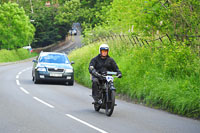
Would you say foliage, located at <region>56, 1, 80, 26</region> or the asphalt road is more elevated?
foliage, located at <region>56, 1, 80, 26</region>

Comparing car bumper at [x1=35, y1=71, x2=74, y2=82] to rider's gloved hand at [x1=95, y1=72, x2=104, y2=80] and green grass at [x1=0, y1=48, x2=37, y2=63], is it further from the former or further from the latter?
green grass at [x1=0, y1=48, x2=37, y2=63]

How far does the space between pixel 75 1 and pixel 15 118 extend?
4845 centimetres

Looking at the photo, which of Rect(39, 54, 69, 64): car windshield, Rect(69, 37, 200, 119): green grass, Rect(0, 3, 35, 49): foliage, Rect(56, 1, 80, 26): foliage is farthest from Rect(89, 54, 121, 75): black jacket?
Rect(0, 3, 35, 49): foliage

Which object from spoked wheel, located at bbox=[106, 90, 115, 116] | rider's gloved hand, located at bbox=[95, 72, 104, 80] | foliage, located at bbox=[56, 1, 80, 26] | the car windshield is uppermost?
foliage, located at bbox=[56, 1, 80, 26]

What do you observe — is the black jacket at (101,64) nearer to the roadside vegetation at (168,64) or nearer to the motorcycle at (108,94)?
the motorcycle at (108,94)

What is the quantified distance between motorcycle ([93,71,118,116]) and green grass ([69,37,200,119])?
1.96 m

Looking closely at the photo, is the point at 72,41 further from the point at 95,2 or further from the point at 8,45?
the point at 95,2

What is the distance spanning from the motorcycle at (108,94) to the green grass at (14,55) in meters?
51.9

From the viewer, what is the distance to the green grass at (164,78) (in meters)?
11.9

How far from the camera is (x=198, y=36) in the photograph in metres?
14.4

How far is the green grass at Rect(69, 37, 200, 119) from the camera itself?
469 inches

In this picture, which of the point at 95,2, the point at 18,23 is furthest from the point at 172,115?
the point at 18,23

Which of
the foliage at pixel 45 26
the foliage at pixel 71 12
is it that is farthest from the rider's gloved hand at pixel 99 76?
the foliage at pixel 45 26

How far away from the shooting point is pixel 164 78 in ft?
47.5
